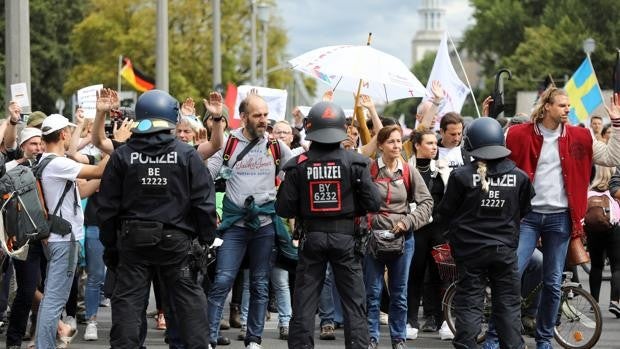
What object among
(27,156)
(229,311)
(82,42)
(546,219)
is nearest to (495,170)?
(546,219)

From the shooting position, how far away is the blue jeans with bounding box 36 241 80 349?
963cm

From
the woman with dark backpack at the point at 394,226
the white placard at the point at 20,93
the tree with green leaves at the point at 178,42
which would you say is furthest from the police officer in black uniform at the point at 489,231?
the tree with green leaves at the point at 178,42

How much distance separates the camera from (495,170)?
361 inches

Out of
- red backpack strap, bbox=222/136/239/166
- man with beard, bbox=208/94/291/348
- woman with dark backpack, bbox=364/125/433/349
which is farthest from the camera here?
woman with dark backpack, bbox=364/125/433/349

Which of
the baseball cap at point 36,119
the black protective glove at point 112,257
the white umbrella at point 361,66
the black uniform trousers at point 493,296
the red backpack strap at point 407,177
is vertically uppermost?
the white umbrella at point 361,66

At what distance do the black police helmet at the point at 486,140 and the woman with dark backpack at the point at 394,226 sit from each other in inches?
50.5

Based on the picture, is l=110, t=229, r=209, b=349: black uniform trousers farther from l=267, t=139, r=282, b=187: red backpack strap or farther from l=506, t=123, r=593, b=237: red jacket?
l=506, t=123, r=593, b=237: red jacket

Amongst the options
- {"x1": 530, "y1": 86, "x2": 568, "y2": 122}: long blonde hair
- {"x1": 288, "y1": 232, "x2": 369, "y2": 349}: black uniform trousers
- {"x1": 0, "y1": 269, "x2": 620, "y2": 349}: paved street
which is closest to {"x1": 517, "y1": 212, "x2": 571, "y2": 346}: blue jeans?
{"x1": 530, "y1": 86, "x2": 568, "y2": 122}: long blonde hair

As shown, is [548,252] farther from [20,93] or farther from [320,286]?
[20,93]

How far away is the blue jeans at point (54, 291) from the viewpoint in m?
9.63

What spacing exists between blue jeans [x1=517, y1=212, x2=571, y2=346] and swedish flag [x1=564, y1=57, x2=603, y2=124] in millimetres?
9310

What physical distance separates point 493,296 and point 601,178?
4.35m

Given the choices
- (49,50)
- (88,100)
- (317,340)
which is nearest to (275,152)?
(317,340)

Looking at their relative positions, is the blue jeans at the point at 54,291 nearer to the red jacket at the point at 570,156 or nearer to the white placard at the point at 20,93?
the white placard at the point at 20,93
